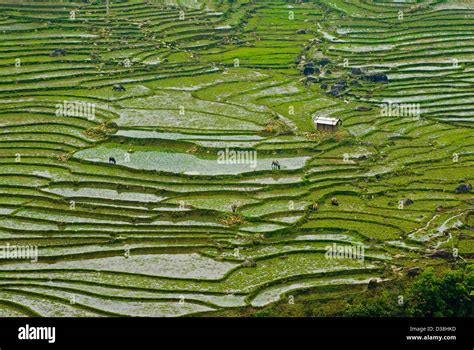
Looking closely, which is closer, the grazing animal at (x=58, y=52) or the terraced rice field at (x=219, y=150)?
the terraced rice field at (x=219, y=150)

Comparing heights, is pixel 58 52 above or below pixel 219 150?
above

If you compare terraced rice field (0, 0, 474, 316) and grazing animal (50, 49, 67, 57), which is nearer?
terraced rice field (0, 0, 474, 316)

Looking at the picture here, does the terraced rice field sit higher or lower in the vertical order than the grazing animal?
lower

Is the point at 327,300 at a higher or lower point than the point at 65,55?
lower

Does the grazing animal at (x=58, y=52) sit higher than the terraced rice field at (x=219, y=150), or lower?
higher

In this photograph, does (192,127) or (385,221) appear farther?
(192,127)
